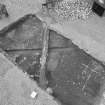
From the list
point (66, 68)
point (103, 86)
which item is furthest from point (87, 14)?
point (103, 86)

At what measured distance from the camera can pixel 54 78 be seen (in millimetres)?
5906

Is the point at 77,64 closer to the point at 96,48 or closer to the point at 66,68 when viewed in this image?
the point at 66,68

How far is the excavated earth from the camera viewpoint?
570cm

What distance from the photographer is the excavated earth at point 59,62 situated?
5.70 m

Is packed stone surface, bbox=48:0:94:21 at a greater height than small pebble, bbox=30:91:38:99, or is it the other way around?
packed stone surface, bbox=48:0:94:21

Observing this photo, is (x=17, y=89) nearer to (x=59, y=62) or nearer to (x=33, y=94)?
(x=33, y=94)

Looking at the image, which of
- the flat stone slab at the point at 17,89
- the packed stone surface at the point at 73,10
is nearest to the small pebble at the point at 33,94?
the flat stone slab at the point at 17,89

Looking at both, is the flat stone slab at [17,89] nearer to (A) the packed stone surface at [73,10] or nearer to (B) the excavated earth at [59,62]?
(B) the excavated earth at [59,62]

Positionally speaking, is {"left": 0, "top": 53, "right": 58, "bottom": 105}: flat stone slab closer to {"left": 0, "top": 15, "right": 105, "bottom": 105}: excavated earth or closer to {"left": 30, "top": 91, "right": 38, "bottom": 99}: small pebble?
{"left": 30, "top": 91, "right": 38, "bottom": 99}: small pebble

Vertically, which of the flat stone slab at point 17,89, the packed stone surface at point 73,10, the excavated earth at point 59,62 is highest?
the packed stone surface at point 73,10

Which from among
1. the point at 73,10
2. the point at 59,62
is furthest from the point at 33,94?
the point at 73,10

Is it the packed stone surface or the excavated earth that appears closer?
the excavated earth

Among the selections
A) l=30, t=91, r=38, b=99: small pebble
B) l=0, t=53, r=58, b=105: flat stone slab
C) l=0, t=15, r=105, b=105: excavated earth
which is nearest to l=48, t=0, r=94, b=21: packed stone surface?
l=0, t=15, r=105, b=105: excavated earth

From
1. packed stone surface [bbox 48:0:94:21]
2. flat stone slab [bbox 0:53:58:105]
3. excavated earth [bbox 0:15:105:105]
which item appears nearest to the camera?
flat stone slab [bbox 0:53:58:105]
